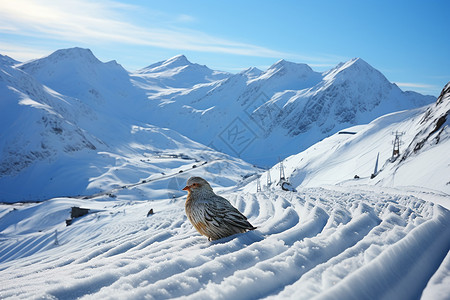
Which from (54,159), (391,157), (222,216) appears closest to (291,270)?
(222,216)

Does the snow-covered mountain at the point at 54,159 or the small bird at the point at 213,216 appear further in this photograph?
the snow-covered mountain at the point at 54,159

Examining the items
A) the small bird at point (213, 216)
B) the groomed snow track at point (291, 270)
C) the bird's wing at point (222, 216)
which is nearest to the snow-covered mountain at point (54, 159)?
the small bird at point (213, 216)

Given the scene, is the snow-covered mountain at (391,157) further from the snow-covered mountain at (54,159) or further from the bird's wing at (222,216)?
the snow-covered mountain at (54,159)

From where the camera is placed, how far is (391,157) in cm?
2667

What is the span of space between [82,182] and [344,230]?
85.4 m

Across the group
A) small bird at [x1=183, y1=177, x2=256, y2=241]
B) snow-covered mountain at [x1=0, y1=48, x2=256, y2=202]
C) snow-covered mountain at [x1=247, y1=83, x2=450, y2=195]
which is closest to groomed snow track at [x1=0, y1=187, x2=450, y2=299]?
small bird at [x1=183, y1=177, x2=256, y2=241]

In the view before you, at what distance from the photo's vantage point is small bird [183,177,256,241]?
4254mm

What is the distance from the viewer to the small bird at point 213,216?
4254 mm

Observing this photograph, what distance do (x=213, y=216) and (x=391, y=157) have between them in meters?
27.1

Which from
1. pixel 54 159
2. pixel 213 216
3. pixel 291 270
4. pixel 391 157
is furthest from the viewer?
pixel 54 159

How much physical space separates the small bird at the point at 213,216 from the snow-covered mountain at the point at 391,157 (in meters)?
8.12

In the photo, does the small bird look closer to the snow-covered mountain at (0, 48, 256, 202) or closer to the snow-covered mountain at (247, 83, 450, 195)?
the snow-covered mountain at (247, 83, 450, 195)

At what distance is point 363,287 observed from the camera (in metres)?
2.28

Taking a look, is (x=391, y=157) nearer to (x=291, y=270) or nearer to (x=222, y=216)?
(x=222, y=216)
